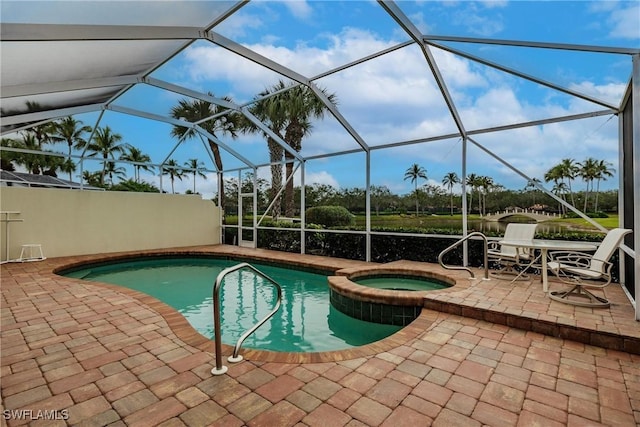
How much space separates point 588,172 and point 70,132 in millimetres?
15029

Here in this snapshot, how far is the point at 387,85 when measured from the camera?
6500 millimetres

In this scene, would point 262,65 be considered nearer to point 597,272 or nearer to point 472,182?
point 472,182

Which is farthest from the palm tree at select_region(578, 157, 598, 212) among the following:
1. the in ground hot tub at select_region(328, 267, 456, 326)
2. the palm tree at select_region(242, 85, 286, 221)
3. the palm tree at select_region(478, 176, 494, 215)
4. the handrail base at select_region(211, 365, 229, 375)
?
the handrail base at select_region(211, 365, 229, 375)

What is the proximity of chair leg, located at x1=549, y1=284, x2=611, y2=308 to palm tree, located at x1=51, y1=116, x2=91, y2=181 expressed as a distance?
40.5ft

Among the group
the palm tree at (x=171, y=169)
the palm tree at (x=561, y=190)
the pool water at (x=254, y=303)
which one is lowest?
the pool water at (x=254, y=303)

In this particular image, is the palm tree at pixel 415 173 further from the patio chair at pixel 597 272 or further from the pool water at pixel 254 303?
the patio chair at pixel 597 272

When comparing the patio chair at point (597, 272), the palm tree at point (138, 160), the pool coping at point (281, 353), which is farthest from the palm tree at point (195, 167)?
the patio chair at point (597, 272)

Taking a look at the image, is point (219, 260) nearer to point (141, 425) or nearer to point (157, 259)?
point (157, 259)

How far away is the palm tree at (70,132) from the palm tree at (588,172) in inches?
500

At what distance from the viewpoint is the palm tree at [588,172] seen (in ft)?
19.3

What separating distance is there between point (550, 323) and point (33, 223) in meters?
12.5

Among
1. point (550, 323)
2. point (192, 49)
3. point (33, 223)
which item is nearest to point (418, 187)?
point (550, 323)

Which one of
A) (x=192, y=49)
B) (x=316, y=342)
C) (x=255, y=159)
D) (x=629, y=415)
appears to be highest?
(x=192, y=49)

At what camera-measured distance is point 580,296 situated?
4.91 m
